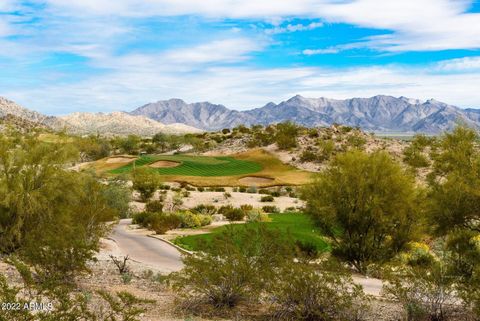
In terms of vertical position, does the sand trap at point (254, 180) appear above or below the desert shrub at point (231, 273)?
below

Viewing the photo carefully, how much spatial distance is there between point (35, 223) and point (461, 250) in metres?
14.5

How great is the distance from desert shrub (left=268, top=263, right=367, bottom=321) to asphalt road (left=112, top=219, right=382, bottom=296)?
3919 mm

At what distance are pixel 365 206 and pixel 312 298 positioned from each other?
330 inches

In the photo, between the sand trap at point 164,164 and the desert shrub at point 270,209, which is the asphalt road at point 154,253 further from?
the sand trap at point 164,164

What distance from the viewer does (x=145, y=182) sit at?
4578 centimetres

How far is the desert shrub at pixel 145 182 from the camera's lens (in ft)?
150

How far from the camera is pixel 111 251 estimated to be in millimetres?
22969

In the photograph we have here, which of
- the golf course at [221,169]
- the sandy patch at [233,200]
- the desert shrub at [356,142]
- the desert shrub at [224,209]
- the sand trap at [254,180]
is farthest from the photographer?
the desert shrub at [356,142]

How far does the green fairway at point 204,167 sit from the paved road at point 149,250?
38181 millimetres

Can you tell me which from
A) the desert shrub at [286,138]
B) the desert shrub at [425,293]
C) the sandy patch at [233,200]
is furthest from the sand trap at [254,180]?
the desert shrub at [425,293]

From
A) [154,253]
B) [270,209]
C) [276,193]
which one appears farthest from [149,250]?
[276,193]

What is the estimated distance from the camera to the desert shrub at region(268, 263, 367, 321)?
41.4 ft

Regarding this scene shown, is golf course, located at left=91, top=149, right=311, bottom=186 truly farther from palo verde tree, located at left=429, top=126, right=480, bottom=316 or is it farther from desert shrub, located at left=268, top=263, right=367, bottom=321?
desert shrub, located at left=268, top=263, right=367, bottom=321

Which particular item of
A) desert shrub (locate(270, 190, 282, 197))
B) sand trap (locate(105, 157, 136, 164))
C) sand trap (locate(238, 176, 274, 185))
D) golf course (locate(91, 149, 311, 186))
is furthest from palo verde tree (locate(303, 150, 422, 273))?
sand trap (locate(105, 157, 136, 164))
